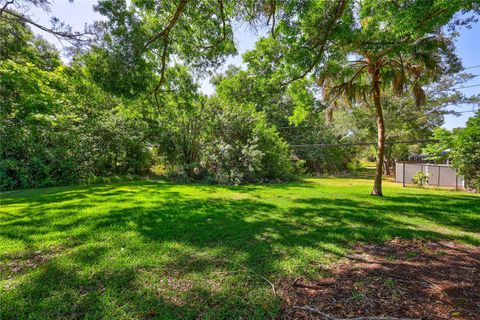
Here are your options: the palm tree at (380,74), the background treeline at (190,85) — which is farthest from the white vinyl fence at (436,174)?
the palm tree at (380,74)

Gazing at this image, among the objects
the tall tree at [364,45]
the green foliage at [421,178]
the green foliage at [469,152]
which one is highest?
the tall tree at [364,45]

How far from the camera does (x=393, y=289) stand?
226cm

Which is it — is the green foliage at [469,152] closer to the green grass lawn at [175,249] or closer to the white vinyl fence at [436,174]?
the green grass lawn at [175,249]

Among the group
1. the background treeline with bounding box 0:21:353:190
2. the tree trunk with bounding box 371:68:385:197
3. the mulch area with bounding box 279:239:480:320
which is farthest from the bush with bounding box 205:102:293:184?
the mulch area with bounding box 279:239:480:320

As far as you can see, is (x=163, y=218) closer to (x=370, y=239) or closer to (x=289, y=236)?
(x=289, y=236)

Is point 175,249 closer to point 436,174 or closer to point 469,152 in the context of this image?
point 469,152

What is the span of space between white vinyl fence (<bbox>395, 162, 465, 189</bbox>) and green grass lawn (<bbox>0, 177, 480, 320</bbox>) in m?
7.29

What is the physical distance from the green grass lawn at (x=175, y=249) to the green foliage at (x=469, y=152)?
6.13 ft

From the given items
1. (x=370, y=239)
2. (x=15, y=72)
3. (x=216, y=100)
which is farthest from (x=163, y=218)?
(x=216, y=100)

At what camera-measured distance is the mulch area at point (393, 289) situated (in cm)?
193

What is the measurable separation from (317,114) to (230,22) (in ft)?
15.4

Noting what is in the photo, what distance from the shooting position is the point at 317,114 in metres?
8.56

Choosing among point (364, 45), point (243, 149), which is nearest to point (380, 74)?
point (364, 45)

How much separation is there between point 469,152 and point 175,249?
31.2 ft
